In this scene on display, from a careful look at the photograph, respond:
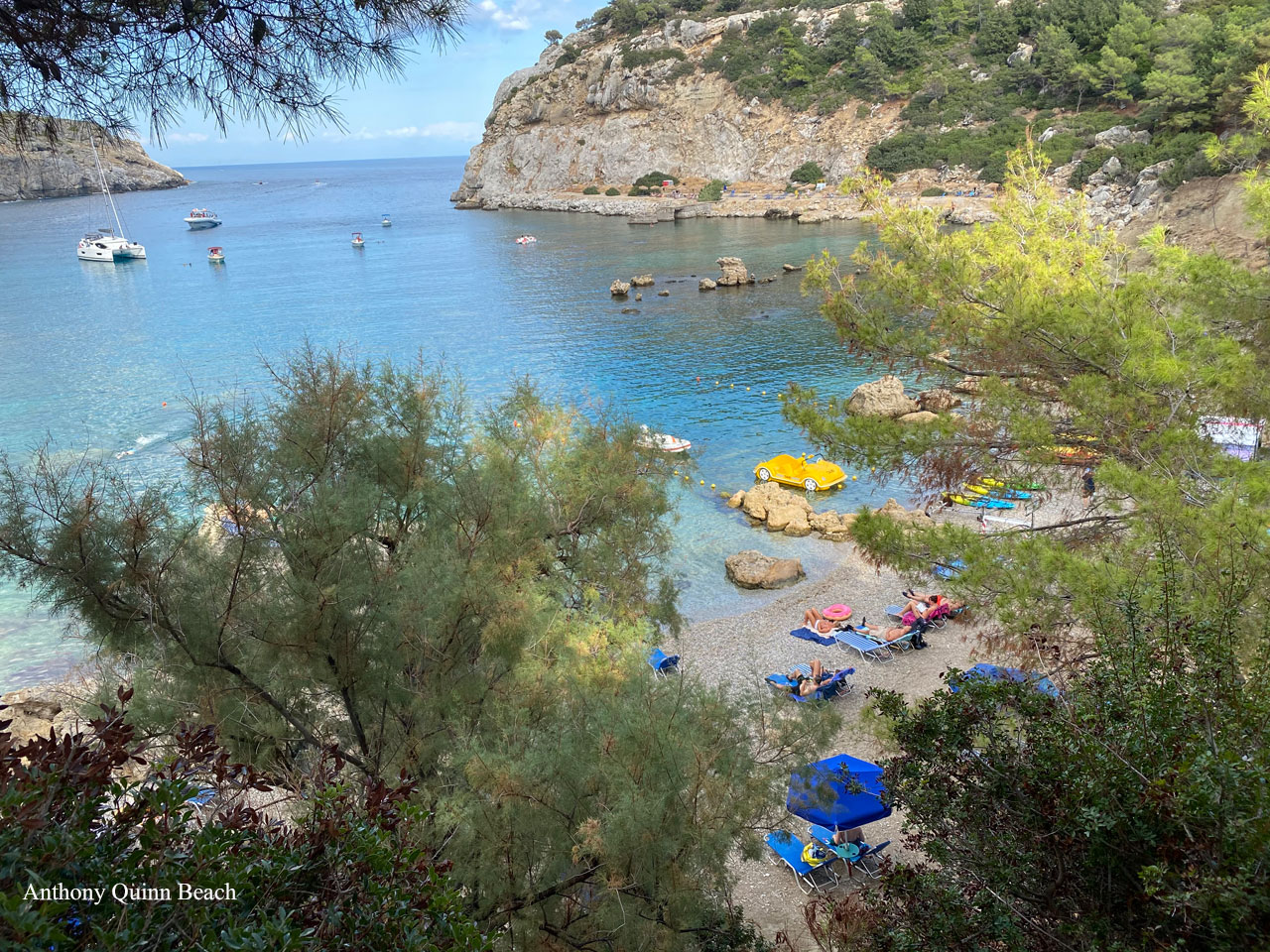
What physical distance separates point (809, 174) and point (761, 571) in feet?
169

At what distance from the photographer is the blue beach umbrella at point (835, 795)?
627cm

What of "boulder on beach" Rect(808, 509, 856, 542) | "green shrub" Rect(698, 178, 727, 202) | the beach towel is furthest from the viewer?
"green shrub" Rect(698, 178, 727, 202)

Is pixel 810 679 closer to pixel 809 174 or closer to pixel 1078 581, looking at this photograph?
pixel 1078 581

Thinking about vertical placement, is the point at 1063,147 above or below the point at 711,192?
above

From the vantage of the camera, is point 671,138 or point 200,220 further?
point 200,220

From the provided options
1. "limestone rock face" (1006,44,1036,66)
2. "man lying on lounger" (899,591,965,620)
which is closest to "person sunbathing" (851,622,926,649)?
"man lying on lounger" (899,591,965,620)

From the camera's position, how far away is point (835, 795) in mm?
6301

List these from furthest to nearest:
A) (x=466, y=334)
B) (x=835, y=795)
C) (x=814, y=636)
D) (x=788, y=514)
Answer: (x=466, y=334) < (x=788, y=514) < (x=814, y=636) < (x=835, y=795)

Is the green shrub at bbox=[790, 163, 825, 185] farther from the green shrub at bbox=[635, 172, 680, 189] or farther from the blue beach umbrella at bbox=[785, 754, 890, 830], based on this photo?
the blue beach umbrella at bbox=[785, 754, 890, 830]

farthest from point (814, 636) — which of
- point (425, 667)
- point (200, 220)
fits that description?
point (200, 220)

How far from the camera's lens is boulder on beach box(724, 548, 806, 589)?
15.2 meters

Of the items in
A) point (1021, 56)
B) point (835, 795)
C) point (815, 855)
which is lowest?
point (815, 855)

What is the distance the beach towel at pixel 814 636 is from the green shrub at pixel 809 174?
2092 inches

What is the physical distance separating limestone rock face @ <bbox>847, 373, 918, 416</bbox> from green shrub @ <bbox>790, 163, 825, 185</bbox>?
41839 millimetres
